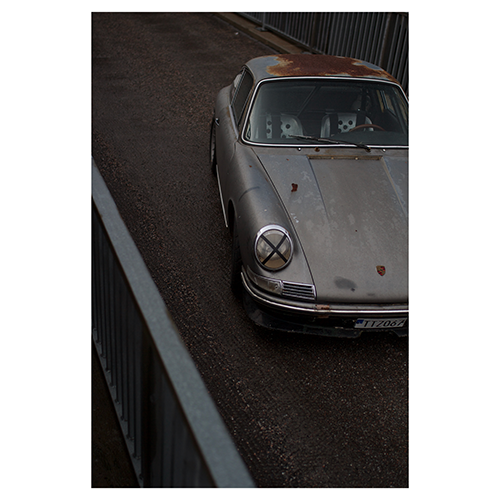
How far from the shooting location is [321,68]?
4.92 m

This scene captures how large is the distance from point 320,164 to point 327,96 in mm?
1011

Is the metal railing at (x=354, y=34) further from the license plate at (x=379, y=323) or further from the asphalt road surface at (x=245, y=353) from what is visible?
the license plate at (x=379, y=323)

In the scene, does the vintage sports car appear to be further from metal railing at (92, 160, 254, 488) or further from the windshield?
metal railing at (92, 160, 254, 488)

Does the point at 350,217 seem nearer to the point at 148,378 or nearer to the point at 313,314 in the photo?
the point at 313,314

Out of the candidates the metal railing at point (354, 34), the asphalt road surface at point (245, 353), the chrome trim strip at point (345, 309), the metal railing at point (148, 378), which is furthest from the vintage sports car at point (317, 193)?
the metal railing at point (354, 34)

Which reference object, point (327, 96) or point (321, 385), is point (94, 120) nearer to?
point (327, 96)

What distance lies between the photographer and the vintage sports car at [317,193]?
11.0ft

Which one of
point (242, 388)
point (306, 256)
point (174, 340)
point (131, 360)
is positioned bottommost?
point (242, 388)

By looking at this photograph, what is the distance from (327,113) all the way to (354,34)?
6243 mm

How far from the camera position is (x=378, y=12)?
9.20 m

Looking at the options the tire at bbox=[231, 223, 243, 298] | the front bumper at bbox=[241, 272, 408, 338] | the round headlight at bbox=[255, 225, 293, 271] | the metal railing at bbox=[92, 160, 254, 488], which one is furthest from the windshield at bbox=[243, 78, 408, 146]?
the metal railing at bbox=[92, 160, 254, 488]

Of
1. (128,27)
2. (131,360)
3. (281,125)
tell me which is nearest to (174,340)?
(131,360)

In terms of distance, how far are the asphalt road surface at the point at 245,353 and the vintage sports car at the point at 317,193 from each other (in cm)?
27

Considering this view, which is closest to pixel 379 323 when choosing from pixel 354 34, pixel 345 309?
pixel 345 309
